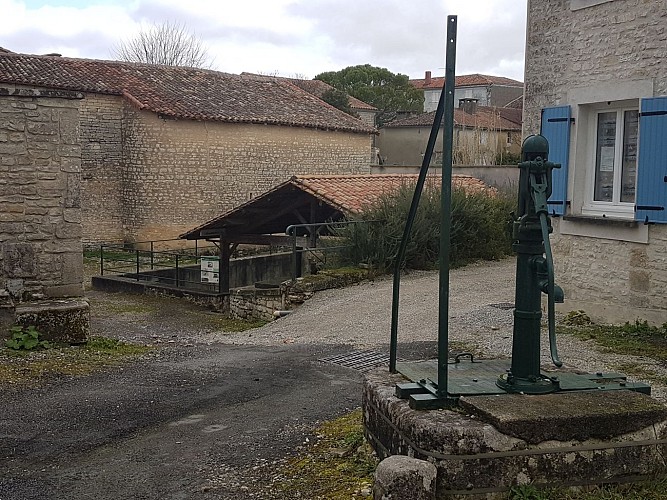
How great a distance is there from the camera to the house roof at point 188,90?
25203 mm

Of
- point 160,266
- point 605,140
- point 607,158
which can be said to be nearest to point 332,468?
point 607,158

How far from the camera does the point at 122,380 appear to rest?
6.35 metres

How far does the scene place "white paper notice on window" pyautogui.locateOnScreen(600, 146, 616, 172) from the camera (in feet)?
26.9

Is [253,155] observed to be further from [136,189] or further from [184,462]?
[184,462]

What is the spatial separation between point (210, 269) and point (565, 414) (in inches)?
584

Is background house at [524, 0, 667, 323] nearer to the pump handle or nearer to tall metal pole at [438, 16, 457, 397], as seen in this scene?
the pump handle

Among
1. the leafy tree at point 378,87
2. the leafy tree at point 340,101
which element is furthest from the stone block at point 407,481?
the leafy tree at point 378,87

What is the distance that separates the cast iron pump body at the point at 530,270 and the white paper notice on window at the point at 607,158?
16.7 ft

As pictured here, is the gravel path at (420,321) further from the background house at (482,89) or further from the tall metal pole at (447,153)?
the background house at (482,89)

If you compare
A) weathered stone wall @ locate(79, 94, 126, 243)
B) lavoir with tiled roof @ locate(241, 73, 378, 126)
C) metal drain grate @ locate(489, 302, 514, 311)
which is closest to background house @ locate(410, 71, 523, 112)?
lavoir with tiled roof @ locate(241, 73, 378, 126)

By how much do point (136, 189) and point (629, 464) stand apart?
972 inches

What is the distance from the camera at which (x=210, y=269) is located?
1752 cm

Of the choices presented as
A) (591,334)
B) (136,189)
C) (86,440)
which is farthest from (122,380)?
(136,189)

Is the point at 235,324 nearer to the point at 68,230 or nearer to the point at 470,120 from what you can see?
the point at 68,230
